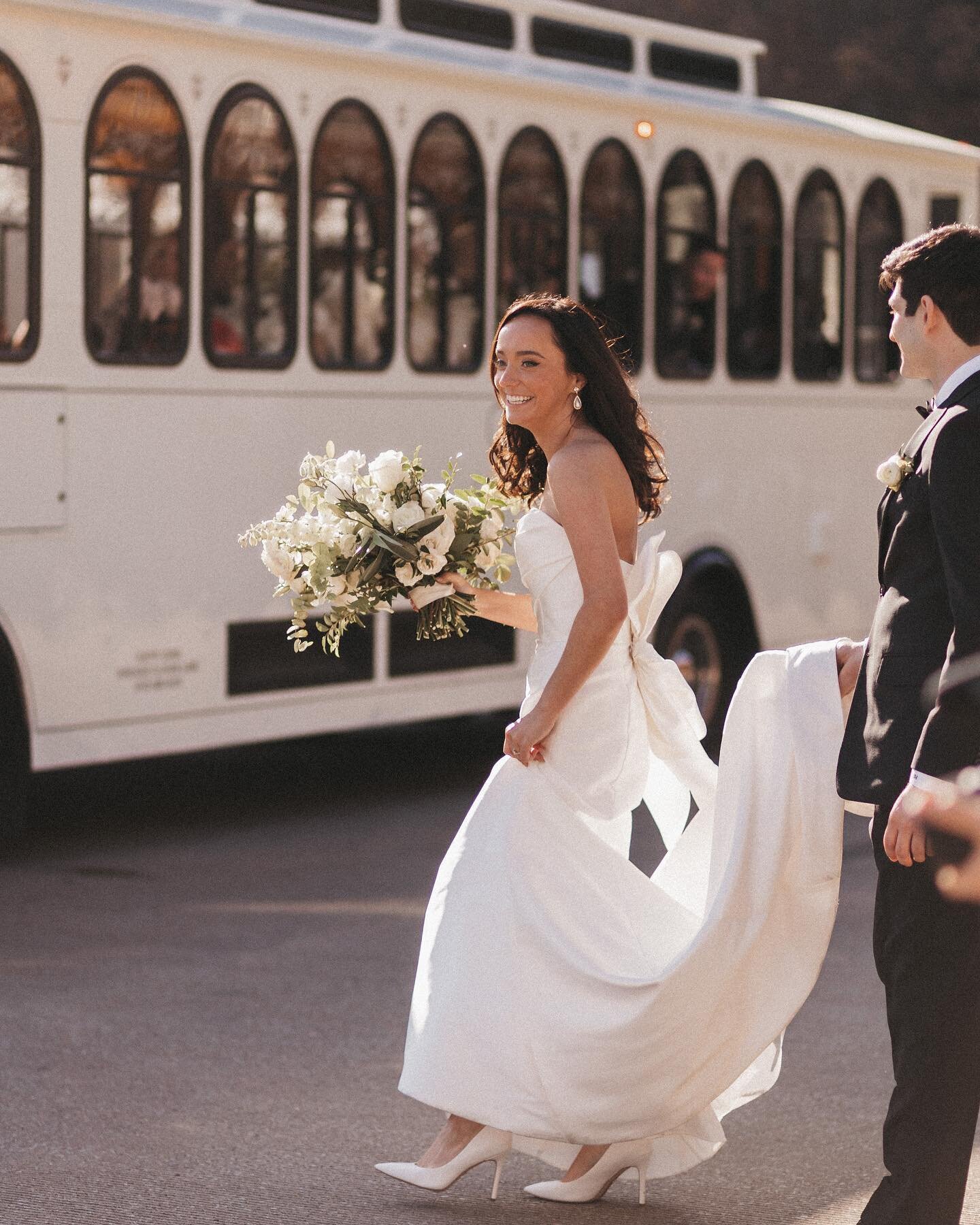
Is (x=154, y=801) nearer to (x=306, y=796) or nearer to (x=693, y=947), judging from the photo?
(x=306, y=796)

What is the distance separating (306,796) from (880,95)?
23660 mm

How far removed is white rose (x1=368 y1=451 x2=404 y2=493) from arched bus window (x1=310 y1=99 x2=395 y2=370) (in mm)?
4582

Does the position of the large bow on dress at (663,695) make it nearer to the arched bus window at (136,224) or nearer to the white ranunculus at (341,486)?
the white ranunculus at (341,486)

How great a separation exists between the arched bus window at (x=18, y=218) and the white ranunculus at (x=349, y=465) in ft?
11.4

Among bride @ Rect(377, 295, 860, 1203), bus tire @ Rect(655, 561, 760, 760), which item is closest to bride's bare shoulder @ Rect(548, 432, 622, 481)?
bride @ Rect(377, 295, 860, 1203)

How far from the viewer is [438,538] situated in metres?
5.03

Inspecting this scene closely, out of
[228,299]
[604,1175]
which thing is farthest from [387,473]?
[228,299]

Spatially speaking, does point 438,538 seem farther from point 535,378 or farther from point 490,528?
point 535,378

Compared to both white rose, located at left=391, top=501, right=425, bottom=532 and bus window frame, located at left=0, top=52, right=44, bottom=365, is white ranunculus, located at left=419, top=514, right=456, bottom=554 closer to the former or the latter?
white rose, located at left=391, top=501, right=425, bottom=532

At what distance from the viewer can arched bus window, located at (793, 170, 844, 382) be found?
12.4m

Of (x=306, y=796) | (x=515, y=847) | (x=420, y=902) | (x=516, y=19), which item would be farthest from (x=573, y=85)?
(x=515, y=847)

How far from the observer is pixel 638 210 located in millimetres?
11375

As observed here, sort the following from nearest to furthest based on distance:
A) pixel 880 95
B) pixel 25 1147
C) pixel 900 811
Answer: pixel 900 811 < pixel 25 1147 < pixel 880 95

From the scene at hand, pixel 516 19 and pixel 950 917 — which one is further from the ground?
pixel 516 19
